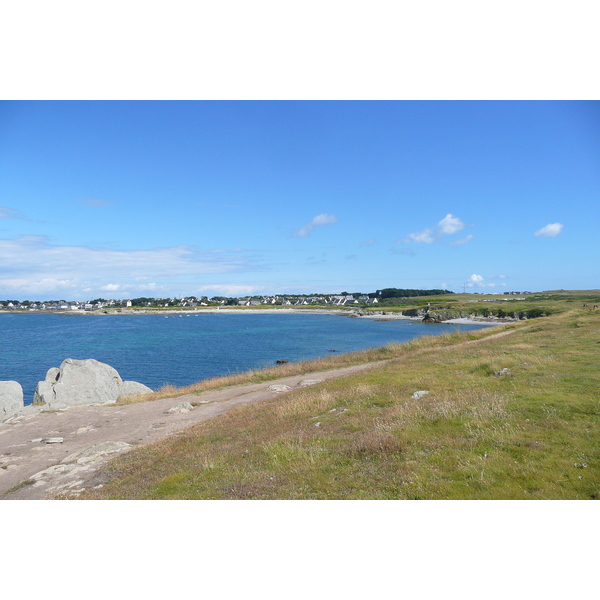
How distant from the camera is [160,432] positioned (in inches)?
802

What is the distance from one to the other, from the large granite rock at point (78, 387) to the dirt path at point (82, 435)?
13.6ft

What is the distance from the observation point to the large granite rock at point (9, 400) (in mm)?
29453

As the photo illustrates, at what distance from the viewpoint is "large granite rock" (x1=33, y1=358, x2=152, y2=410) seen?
31766 millimetres

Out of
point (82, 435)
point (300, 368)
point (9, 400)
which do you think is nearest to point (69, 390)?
point (9, 400)

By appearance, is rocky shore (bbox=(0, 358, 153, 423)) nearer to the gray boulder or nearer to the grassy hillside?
the gray boulder

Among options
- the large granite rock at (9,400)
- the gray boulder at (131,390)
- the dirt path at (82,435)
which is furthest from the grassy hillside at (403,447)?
the large granite rock at (9,400)

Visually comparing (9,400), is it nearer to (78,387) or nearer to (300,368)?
(78,387)

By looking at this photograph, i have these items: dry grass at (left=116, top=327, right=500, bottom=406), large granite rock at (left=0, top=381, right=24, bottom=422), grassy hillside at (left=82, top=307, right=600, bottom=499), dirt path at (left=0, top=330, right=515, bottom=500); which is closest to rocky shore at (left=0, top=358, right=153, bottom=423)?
large granite rock at (left=0, top=381, right=24, bottom=422)

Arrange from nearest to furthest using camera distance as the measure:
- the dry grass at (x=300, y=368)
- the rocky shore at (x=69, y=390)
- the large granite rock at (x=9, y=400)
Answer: the large granite rock at (x=9, y=400) < the rocky shore at (x=69, y=390) < the dry grass at (x=300, y=368)

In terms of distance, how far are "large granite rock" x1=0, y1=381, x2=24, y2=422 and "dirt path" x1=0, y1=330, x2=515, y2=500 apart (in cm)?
514

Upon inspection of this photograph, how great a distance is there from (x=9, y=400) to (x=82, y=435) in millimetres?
14516

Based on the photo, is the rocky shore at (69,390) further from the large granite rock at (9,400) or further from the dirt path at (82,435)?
the dirt path at (82,435)
